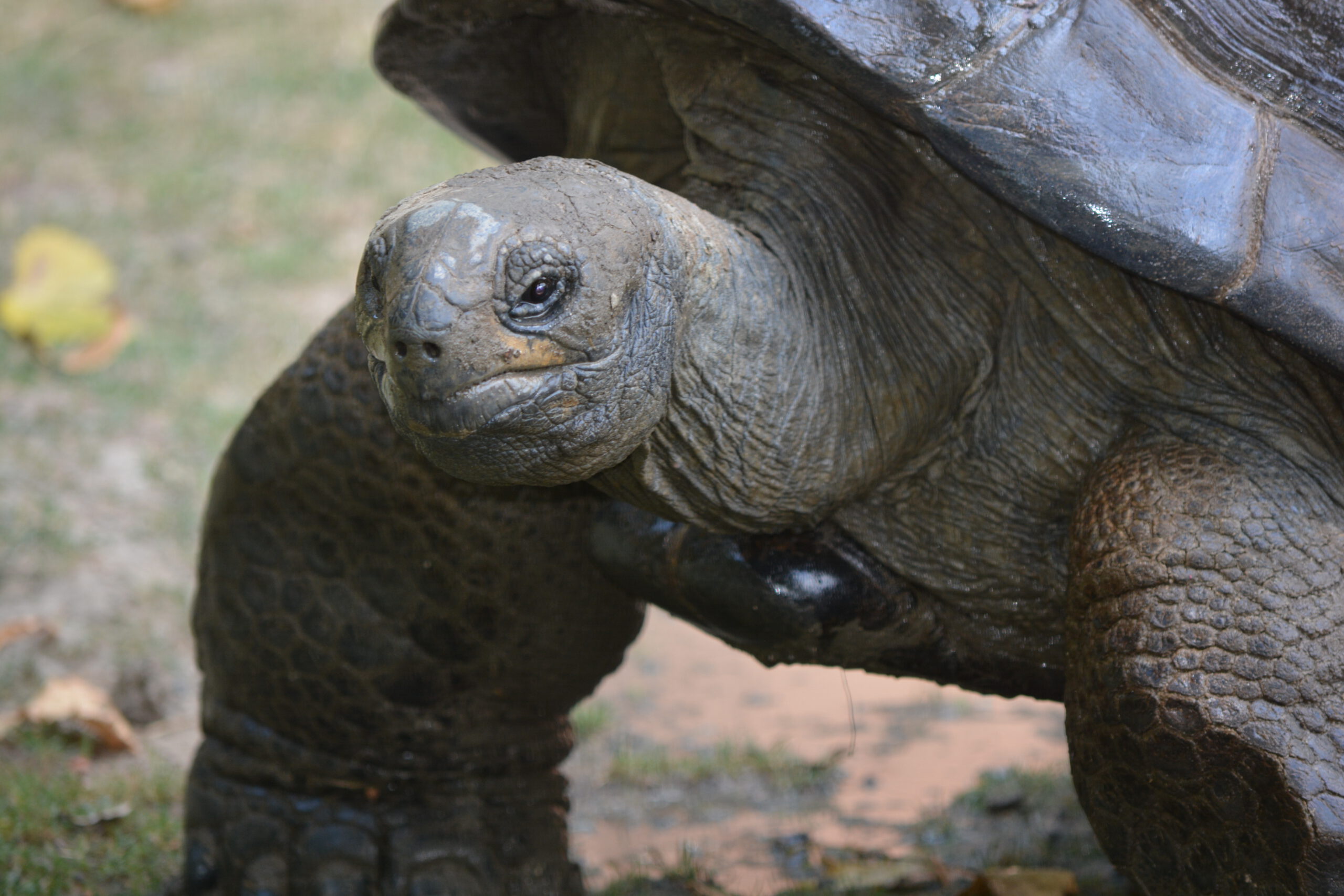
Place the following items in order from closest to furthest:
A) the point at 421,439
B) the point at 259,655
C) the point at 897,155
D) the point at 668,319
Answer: the point at 421,439 → the point at 668,319 → the point at 897,155 → the point at 259,655

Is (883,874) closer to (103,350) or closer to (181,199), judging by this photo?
(103,350)

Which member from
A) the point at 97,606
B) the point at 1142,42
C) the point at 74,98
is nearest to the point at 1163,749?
the point at 1142,42

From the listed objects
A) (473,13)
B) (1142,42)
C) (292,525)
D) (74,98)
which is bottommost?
(292,525)

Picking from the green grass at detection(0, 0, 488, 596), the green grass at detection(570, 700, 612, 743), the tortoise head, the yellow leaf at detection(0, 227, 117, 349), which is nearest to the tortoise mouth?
the tortoise head

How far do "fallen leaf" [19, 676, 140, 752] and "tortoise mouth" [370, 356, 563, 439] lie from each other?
7.71 feet

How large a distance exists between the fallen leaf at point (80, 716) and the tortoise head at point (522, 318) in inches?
89.5

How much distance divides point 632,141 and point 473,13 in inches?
15.4

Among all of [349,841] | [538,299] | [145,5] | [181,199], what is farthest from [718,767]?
[145,5]

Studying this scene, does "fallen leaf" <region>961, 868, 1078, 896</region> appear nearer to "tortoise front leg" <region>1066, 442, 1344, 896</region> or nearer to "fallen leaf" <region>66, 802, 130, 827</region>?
"tortoise front leg" <region>1066, 442, 1344, 896</region>

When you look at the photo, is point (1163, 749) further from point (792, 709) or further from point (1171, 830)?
point (792, 709)

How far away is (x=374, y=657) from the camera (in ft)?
9.42

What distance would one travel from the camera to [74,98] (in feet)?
28.3

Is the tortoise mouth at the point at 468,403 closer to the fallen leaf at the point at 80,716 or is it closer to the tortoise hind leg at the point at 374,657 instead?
the tortoise hind leg at the point at 374,657

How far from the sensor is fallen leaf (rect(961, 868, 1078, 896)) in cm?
301
